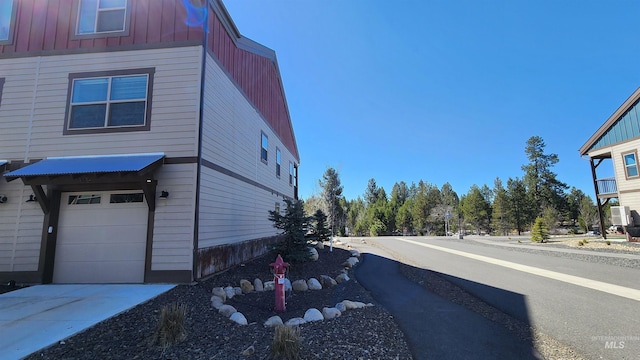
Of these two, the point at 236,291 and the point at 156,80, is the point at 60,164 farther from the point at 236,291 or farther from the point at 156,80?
the point at 236,291

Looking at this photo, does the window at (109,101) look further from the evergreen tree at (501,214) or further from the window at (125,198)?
the evergreen tree at (501,214)

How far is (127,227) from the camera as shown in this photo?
7.35 m

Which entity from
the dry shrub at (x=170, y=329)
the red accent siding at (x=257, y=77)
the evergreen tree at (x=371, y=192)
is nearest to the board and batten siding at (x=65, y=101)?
the red accent siding at (x=257, y=77)

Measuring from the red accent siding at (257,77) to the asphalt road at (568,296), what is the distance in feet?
29.9

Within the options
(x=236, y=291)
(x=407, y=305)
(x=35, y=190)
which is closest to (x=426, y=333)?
(x=407, y=305)

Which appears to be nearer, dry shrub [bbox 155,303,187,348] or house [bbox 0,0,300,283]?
dry shrub [bbox 155,303,187,348]

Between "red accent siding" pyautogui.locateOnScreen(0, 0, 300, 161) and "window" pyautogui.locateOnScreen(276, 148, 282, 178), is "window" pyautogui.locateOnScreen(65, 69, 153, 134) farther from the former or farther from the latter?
"window" pyautogui.locateOnScreen(276, 148, 282, 178)

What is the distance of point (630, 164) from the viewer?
17.7 meters

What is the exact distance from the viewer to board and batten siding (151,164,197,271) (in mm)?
7027

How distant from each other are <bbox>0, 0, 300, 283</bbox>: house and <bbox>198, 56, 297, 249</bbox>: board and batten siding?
7 cm

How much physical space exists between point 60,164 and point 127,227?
205 centimetres

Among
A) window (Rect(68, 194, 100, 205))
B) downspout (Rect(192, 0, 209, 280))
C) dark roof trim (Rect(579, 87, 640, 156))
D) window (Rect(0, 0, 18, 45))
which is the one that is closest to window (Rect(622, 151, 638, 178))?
dark roof trim (Rect(579, 87, 640, 156))

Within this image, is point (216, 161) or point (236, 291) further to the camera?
point (216, 161)

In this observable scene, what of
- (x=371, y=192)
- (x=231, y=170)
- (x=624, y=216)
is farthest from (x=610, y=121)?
(x=371, y=192)
